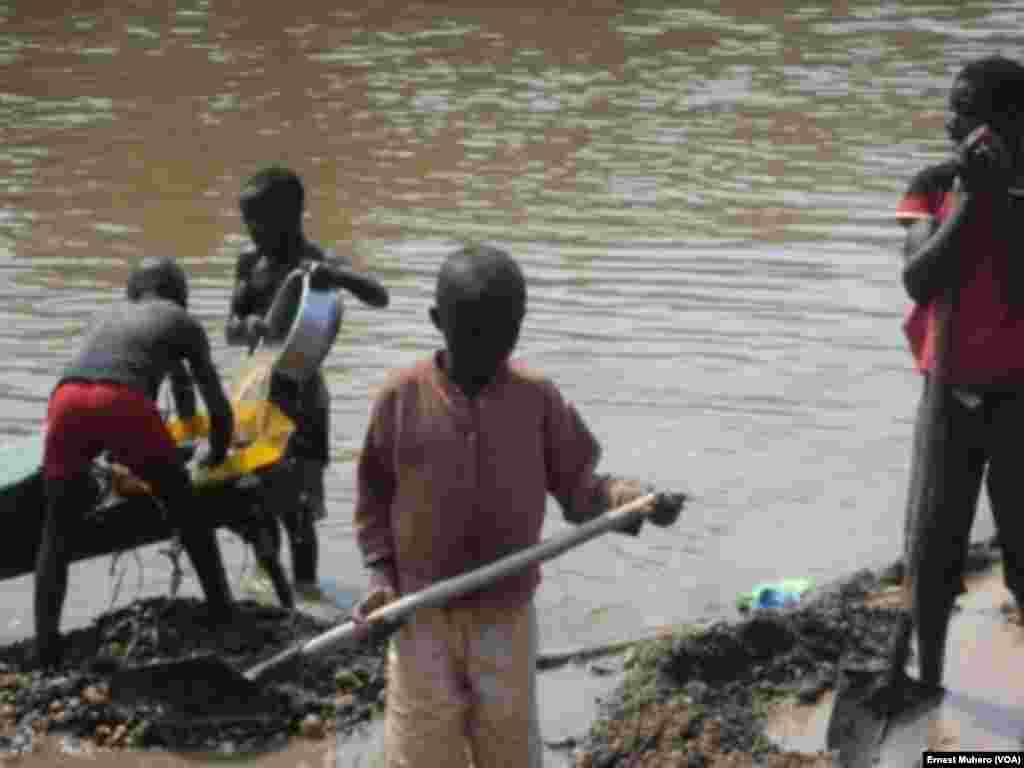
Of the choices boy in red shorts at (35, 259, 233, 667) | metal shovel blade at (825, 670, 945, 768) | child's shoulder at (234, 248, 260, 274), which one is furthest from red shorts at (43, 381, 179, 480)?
metal shovel blade at (825, 670, 945, 768)

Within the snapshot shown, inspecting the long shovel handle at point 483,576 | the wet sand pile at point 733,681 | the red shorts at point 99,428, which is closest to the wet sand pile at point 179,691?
the red shorts at point 99,428

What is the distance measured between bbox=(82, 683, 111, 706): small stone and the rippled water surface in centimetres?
96

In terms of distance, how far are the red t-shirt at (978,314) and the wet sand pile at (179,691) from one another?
205 cm

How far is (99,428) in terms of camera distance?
6.17 m

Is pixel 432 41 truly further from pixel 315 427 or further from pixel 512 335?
pixel 512 335

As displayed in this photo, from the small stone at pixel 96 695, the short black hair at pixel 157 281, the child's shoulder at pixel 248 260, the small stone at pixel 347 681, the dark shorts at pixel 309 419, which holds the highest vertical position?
the short black hair at pixel 157 281

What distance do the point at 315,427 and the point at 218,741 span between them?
1.49m

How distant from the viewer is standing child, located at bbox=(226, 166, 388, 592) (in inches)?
273

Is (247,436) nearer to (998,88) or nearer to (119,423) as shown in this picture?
(119,423)

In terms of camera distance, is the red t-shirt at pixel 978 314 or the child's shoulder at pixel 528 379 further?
the red t-shirt at pixel 978 314

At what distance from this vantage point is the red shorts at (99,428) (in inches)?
242

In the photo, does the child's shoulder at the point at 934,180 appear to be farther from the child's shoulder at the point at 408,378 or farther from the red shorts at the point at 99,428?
the red shorts at the point at 99,428

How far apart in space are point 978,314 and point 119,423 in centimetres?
257

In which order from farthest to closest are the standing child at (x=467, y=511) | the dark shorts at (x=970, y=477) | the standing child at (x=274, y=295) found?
the standing child at (x=274, y=295), the dark shorts at (x=970, y=477), the standing child at (x=467, y=511)
